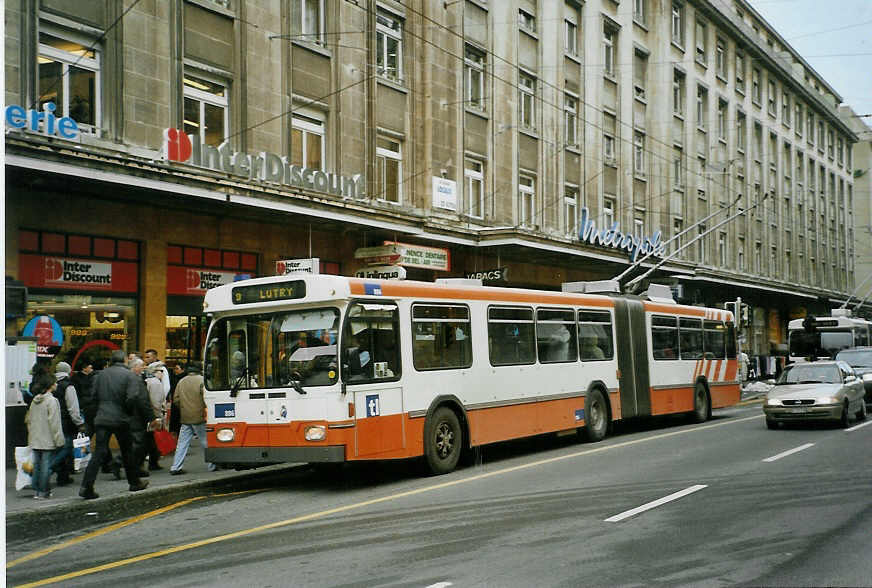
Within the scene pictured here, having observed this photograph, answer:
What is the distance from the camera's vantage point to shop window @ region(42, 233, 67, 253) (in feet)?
52.4

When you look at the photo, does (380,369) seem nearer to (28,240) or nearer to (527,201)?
(28,240)

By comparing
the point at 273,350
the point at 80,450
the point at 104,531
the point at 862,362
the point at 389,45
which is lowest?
the point at 104,531

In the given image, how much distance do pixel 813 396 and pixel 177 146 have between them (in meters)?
13.1

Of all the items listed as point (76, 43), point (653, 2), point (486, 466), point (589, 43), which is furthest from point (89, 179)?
point (653, 2)

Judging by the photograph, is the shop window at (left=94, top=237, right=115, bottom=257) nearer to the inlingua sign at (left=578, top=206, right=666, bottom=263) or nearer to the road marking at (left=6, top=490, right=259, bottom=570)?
the road marking at (left=6, top=490, right=259, bottom=570)

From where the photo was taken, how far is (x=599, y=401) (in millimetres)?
18188

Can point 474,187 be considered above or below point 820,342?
above

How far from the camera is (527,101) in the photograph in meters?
30.5

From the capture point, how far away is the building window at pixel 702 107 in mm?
44719

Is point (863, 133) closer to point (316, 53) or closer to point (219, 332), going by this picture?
point (316, 53)

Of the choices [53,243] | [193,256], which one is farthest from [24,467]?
[193,256]

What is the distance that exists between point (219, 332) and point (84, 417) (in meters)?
2.84

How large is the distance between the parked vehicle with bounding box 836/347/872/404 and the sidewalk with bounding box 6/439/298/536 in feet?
55.8

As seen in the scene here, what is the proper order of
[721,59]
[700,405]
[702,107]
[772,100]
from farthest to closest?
[772,100], [721,59], [702,107], [700,405]
